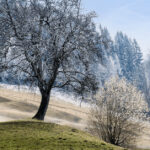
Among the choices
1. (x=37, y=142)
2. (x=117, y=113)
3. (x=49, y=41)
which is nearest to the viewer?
(x=37, y=142)

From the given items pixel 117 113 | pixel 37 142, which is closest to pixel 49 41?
pixel 37 142

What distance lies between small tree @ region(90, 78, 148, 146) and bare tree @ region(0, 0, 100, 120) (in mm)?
8170

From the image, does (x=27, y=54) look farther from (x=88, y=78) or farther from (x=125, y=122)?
(x=125, y=122)

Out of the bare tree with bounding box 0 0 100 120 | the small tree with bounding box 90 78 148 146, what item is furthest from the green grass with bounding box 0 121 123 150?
the small tree with bounding box 90 78 148 146

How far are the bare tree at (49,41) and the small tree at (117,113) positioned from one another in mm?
8170

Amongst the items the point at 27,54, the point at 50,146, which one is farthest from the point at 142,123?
the point at 50,146

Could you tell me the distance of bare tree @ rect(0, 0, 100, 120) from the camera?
1453 cm

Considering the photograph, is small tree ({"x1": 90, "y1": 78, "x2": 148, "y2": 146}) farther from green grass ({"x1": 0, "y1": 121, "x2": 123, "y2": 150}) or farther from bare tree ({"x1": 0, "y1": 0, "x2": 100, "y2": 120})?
green grass ({"x1": 0, "y1": 121, "x2": 123, "y2": 150})

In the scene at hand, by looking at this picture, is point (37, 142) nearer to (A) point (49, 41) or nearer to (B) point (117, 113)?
(A) point (49, 41)

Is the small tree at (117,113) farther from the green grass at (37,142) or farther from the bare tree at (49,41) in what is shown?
the green grass at (37,142)

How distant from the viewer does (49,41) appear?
1456 cm

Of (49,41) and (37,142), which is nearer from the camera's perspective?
(37,142)

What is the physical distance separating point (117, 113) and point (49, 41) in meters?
12.2

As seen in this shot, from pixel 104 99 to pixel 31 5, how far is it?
1354 centimetres
